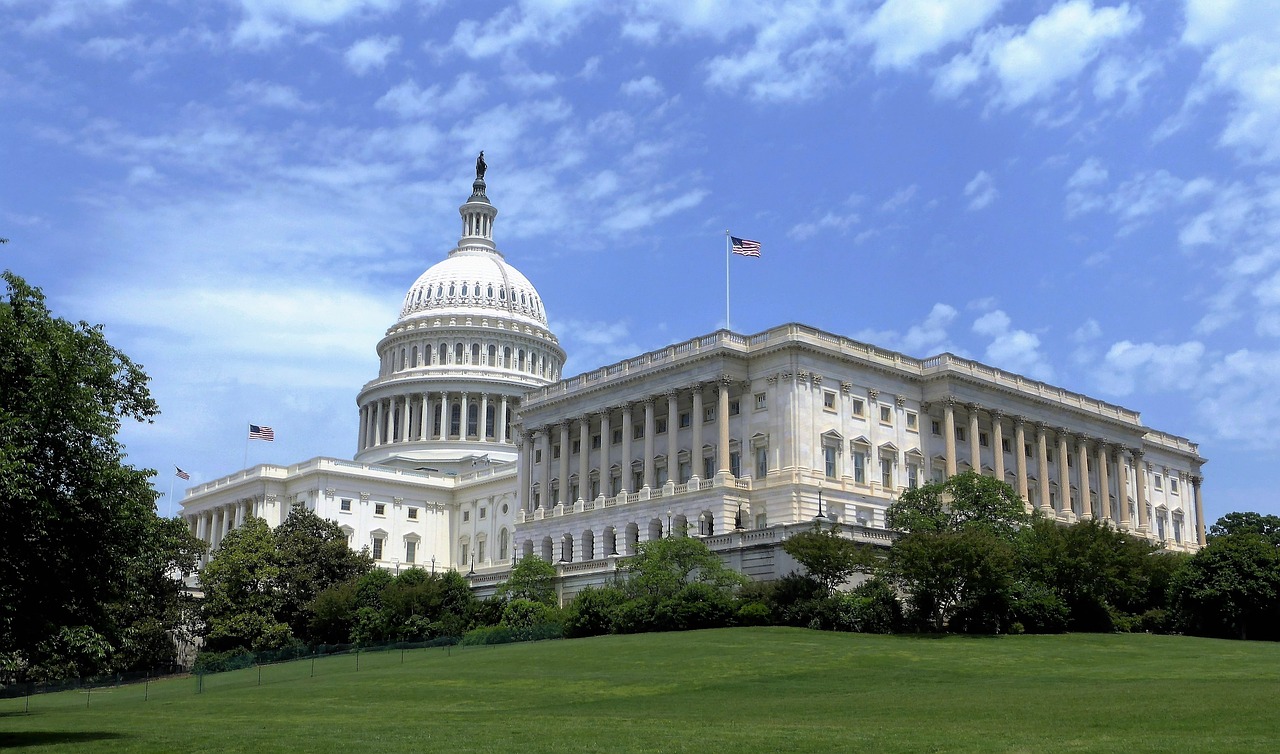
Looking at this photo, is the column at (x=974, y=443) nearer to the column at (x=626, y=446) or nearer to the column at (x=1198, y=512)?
the column at (x=626, y=446)

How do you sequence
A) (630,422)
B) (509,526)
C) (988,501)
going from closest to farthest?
(988,501) → (630,422) → (509,526)

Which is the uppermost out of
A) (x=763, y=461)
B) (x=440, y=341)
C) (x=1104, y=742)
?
(x=440, y=341)

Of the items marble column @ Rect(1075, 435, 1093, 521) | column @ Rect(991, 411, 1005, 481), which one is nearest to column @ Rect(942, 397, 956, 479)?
column @ Rect(991, 411, 1005, 481)

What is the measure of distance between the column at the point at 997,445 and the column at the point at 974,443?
1439 millimetres

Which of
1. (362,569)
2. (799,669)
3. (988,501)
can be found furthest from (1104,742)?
(362,569)

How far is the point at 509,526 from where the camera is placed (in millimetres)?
136750

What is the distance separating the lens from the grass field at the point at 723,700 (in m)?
29.2

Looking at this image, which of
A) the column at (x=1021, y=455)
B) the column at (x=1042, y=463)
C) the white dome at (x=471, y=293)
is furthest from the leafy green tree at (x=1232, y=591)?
the white dome at (x=471, y=293)

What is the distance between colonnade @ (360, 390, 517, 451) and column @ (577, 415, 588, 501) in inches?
1926

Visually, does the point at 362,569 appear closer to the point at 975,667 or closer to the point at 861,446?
the point at 861,446

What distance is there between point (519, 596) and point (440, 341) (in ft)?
269

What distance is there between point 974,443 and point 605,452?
94.5 feet

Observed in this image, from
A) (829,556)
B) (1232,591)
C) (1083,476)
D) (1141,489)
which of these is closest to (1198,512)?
(1141,489)

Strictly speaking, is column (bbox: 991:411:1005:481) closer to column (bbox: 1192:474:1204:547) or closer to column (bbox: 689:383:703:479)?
column (bbox: 689:383:703:479)
